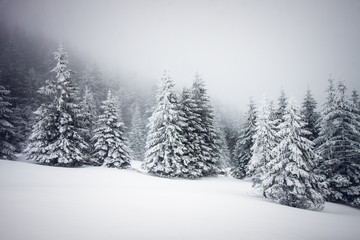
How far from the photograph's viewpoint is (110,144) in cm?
2634

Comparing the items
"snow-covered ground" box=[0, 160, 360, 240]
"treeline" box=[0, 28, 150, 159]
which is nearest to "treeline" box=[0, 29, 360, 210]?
"treeline" box=[0, 28, 150, 159]

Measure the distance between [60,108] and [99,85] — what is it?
70666 mm

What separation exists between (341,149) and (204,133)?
15.6 m

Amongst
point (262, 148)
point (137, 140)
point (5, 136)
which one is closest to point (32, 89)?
point (137, 140)

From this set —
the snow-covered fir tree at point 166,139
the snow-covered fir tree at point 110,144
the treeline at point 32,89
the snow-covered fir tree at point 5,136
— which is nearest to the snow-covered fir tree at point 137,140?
the treeline at point 32,89

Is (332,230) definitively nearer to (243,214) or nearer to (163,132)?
(243,214)

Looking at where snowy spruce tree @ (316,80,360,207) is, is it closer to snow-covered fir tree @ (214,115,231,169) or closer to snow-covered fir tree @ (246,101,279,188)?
snow-covered fir tree @ (246,101,279,188)

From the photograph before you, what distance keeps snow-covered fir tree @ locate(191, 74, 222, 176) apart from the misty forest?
0.15m

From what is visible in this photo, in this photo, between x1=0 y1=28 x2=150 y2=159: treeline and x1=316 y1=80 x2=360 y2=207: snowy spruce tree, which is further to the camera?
x1=0 y1=28 x2=150 y2=159: treeline

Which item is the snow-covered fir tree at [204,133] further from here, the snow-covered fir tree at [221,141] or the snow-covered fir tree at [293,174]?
the snow-covered fir tree at [293,174]

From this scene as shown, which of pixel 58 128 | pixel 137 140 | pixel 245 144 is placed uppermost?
pixel 137 140

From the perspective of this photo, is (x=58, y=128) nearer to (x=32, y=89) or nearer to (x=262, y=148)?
(x=262, y=148)

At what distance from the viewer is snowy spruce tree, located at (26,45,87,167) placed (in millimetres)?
20672

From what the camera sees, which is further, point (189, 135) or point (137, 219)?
point (189, 135)
